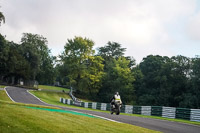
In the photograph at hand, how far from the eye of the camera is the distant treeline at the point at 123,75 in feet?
188

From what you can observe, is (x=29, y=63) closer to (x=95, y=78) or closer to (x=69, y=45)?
(x=69, y=45)

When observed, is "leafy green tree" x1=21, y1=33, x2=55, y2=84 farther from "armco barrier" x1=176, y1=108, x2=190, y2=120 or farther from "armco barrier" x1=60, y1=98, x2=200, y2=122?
"armco barrier" x1=176, y1=108, x2=190, y2=120

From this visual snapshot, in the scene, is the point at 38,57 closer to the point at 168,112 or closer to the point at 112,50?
the point at 112,50

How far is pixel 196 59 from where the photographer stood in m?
57.7

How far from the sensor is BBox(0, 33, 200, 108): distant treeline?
2260 inches

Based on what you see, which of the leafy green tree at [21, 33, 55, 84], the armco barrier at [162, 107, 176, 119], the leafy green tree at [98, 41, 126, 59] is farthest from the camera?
the leafy green tree at [98, 41, 126, 59]

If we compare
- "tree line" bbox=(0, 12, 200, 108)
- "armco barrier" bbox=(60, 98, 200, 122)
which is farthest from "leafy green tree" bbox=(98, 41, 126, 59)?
"armco barrier" bbox=(60, 98, 200, 122)

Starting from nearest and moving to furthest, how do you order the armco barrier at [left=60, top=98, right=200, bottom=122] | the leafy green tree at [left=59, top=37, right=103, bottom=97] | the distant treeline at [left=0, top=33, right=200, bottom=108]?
the armco barrier at [left=60, top=98, right=200, bottom=122] < the distant treeline at [left=0, top=33, right=200, bottom=108] < the leafy green tree at [left=59, top=37, right=103, bottom=97]

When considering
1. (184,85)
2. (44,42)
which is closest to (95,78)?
(184,85)

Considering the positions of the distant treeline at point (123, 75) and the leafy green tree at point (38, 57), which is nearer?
the distant treeline at point (123, 75)

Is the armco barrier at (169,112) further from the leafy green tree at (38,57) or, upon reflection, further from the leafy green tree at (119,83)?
the leafy green tree at (38,57)

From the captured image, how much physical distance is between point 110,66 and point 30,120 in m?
63.2

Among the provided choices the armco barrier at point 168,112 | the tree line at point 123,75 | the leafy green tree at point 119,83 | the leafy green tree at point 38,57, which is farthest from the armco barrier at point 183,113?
the leafy green tree at point 38,57

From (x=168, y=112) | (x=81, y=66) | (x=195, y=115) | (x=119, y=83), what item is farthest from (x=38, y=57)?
(x=195, y=115)
